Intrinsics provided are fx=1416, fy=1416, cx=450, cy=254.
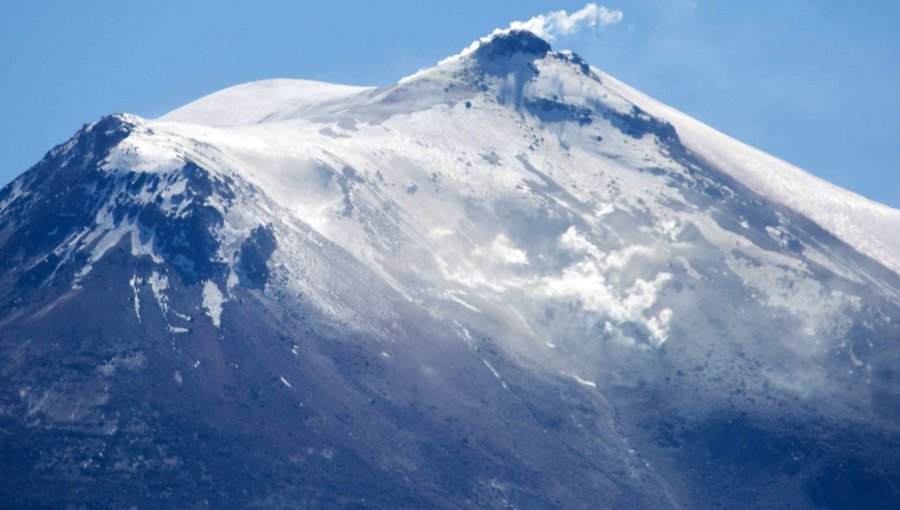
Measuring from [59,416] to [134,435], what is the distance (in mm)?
10223

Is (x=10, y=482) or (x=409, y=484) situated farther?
(x=409, y=484)

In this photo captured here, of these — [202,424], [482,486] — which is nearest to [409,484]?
[482,486]

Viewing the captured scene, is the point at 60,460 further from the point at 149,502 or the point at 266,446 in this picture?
the point at 266,446

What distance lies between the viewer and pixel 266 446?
19275cm

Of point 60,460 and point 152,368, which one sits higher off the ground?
point 152,368

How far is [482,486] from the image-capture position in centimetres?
19900

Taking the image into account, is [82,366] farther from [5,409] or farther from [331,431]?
[331,431]

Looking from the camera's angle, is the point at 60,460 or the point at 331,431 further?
the point at 331,431

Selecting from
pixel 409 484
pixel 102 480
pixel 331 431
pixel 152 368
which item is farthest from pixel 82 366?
pixel 409 484

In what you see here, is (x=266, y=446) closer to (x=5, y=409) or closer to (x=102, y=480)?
(x=102, y=480)

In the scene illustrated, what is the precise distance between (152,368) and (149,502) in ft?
85.2

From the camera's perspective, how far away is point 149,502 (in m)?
179

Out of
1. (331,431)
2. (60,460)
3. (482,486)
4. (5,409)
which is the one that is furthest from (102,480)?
(482,486)

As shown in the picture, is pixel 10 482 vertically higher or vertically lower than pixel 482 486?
lower
